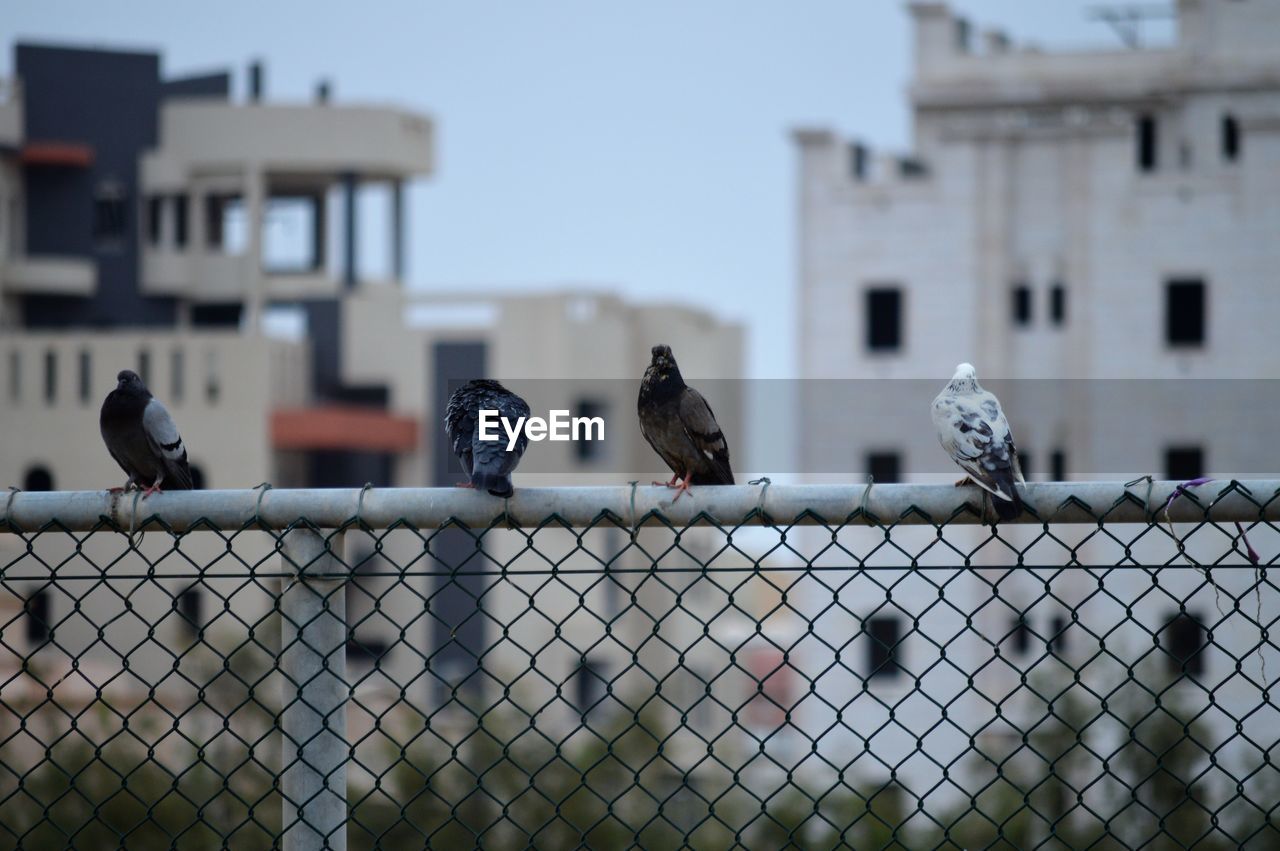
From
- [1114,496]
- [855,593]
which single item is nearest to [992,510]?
[1114,496]

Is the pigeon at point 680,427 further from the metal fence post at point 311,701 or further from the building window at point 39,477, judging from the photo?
the building window at point 39,477

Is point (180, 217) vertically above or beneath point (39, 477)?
above

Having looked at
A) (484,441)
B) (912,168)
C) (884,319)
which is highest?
(912,168)

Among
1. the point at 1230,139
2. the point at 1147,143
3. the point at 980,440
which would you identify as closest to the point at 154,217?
the point at 1147,143

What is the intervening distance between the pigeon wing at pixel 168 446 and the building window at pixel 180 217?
44.6 metres

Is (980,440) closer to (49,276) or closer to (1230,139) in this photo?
(1230,139)

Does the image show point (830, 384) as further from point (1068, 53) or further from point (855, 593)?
point (1068, 53)

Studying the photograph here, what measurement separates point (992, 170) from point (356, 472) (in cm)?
1840

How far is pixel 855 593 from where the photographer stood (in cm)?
3609

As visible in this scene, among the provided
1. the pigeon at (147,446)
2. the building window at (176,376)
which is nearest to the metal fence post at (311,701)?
the pigeon at (147,446)

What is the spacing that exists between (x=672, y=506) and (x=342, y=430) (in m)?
42.9

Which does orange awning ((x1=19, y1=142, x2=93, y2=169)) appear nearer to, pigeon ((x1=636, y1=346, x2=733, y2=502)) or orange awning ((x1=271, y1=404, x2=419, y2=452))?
orange awning ((x1=271, y1=404, x2=419, y2=452))

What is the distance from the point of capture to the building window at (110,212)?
47344mm

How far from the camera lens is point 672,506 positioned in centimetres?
289
